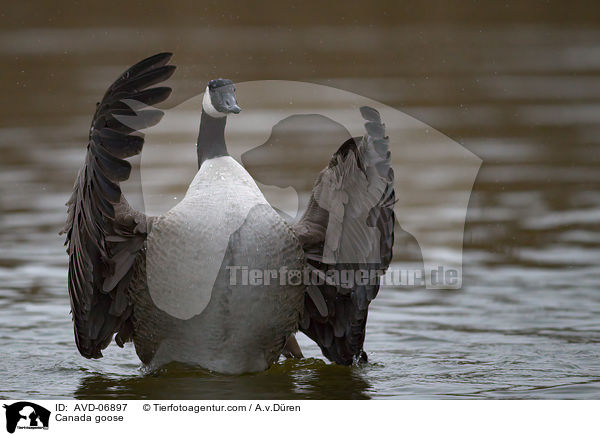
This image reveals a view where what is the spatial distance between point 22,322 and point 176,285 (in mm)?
2427

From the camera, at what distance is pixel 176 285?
719 centimetres

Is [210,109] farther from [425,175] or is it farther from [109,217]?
[425,175]

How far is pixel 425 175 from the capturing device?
13.7 m

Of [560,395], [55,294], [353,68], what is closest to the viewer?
[560,395]

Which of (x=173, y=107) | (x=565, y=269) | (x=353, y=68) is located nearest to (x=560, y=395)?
(x=565, y=269)

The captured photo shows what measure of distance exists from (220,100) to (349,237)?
1330 millimetres

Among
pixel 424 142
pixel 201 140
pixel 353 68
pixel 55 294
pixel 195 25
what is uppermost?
pixel 195 25

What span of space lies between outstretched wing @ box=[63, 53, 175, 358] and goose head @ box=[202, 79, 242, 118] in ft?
2.95

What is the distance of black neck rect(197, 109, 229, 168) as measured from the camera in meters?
7.50

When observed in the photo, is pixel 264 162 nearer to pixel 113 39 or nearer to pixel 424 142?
pixel 424 142

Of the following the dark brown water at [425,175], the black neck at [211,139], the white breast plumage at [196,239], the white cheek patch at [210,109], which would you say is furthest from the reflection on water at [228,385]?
the white cheek patch at [210,109]
